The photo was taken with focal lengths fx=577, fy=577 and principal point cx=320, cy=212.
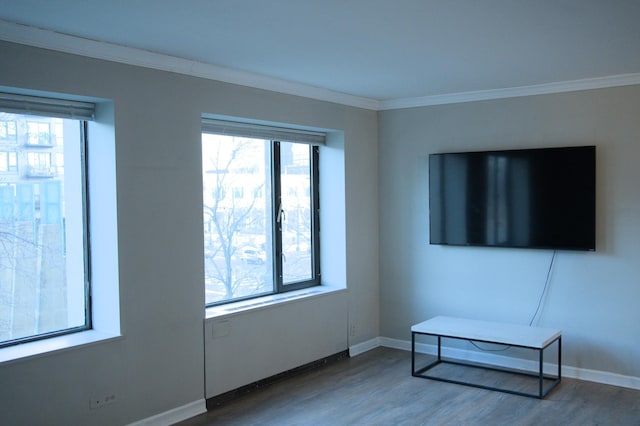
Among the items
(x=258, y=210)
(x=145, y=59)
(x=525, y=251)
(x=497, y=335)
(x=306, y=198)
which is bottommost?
(x=497, y=335)

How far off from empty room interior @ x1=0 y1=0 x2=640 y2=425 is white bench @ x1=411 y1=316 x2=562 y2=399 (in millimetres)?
Result: 34

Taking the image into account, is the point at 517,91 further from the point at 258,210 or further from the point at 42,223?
the point at 42,223

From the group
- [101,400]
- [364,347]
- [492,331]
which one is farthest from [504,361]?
[101,400]

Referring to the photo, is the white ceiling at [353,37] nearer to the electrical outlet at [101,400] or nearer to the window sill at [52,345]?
the window sill at [52,345]

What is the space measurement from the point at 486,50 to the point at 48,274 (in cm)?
301

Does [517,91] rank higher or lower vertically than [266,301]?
higher

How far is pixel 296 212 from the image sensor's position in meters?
5.26

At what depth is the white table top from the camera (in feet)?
13.9

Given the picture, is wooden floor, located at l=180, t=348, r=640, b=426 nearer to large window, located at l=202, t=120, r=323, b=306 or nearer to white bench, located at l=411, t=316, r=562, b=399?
white bench, located at l=411, t=316, r=562, b=399

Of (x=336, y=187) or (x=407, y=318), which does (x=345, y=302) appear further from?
(x=336, y=187)

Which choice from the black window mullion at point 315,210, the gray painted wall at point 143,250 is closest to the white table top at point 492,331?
the black window mullion at point 315,210

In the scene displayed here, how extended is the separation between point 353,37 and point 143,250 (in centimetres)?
183

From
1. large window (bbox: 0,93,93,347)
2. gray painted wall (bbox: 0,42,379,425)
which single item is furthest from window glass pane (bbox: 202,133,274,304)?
large window (bbox: 0,93,93,347)

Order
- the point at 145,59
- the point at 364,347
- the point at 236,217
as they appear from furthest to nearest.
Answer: the point at 364,347 < the point at 236,217 < the point at 145,59
